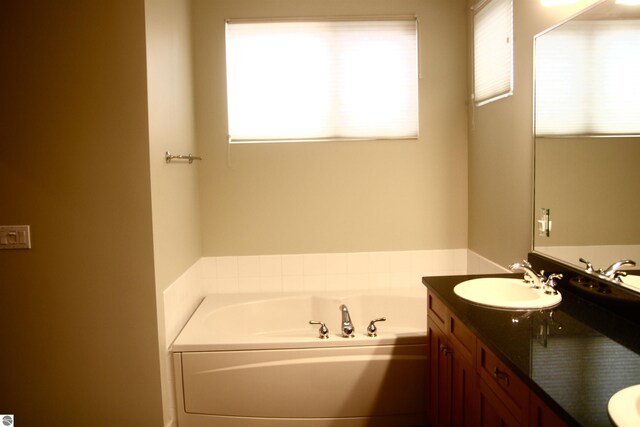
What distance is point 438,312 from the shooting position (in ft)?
6.84

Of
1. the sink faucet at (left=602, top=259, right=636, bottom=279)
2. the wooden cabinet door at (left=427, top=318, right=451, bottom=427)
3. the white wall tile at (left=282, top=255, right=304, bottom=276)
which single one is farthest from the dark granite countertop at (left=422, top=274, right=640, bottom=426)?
the white wall tile at (left=282, top=255, right=304, bottom=276)

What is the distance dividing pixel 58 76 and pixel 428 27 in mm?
2362

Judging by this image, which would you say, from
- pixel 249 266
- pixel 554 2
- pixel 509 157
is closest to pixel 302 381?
pixel 249 266

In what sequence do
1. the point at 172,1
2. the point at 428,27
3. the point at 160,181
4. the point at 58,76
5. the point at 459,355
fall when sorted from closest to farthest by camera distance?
the point at 459,355
the point at 58,76
the point at 160,181
the point at 172,1
the point at 428,27

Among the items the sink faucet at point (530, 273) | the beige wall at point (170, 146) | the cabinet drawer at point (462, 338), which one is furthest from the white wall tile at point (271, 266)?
the sink faucet at point (530, 273)

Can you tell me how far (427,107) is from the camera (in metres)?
3.25

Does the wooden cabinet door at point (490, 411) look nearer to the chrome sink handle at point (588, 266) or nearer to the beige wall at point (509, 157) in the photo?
the chrome sink handle at point (588, 266)

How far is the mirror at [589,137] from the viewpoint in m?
1.64

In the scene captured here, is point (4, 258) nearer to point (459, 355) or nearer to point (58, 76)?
point (58, 76)

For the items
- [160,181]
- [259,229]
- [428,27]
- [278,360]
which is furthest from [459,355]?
[428,27]

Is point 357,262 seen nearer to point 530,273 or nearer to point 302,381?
point 302,381

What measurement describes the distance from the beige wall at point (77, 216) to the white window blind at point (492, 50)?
6.38ft

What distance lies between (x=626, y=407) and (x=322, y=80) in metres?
2.72

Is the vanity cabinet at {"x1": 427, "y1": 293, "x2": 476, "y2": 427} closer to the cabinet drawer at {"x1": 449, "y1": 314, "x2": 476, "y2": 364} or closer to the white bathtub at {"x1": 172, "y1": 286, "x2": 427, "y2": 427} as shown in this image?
the cabinet drawer at {"x1": 449, "y1": 314, "x2": 476, "y2": 364}
